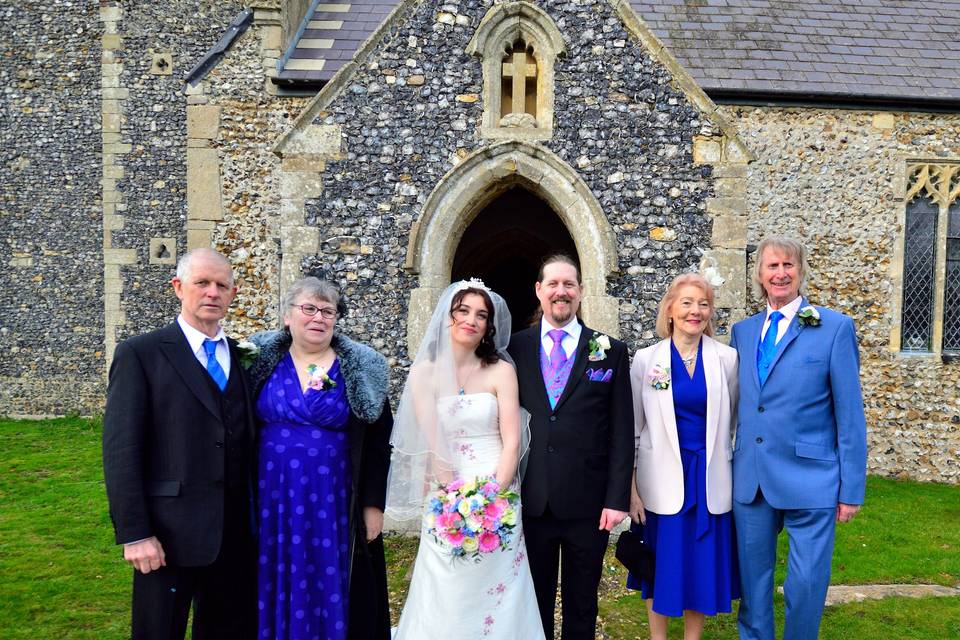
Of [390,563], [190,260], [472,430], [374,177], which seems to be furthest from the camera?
[374,177]

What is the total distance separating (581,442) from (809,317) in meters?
1.25

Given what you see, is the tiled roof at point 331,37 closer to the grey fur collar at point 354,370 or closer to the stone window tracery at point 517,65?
the stone window tracery at point 517,65

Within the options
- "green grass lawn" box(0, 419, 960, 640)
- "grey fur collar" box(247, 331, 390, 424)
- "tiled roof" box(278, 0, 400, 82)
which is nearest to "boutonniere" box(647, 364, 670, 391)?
"grey fur collar" box(247, 331, 390, 424)

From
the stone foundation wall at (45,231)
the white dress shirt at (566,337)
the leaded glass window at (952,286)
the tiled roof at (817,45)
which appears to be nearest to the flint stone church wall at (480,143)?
the white dress shirt at (566,337)

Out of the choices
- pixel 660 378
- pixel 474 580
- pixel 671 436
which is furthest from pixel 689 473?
pixel 474 580

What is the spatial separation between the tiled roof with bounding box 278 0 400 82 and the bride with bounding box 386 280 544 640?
212 inches

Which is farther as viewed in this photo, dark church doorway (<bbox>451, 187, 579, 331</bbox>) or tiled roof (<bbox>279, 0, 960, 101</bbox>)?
dark church doorway (<bbox>451, 187, 579, 331</bbox>)

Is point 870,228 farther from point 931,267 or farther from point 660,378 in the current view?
point 660,378

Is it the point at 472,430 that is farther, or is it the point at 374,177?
the point at 374,177

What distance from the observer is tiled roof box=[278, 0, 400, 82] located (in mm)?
7309

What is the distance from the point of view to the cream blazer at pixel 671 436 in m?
3.02

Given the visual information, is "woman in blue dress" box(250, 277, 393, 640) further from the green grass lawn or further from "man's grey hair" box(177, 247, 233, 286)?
the green grass lawn

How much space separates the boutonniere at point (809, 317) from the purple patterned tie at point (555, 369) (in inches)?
44.6

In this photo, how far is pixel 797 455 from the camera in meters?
2.98
